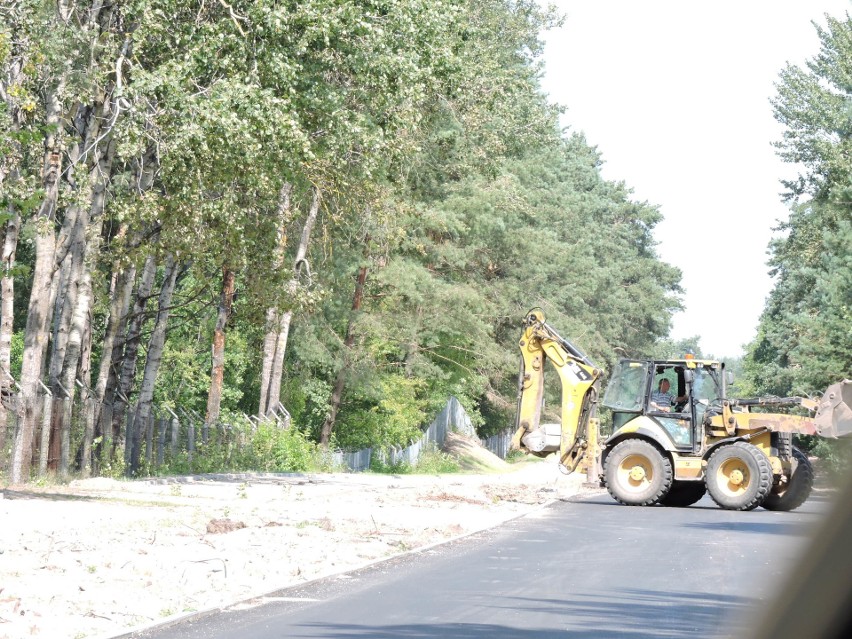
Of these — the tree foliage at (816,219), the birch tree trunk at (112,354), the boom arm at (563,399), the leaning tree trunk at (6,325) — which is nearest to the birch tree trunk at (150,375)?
the birch tree trunk at (112,354)

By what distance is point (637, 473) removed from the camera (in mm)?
26547

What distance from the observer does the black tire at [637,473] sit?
85.7ft

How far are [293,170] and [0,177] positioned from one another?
6364 mm

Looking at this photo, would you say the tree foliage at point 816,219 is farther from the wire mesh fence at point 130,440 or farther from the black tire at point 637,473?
the black tire at point 637,473

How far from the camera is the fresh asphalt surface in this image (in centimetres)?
984

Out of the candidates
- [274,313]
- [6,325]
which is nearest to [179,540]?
[6,325]

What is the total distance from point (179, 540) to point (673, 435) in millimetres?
13442

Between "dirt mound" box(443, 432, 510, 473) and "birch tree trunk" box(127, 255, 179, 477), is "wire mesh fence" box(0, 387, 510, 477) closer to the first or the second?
"birch tree trunk" box(127, 255, 179, 477)

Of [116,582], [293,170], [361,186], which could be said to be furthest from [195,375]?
[116,582]

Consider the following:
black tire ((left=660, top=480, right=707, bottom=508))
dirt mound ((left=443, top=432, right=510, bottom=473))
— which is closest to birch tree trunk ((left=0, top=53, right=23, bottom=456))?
black tire ((left=660, top=480, right=707, bottom=508))

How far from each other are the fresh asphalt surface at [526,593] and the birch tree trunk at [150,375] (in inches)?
573

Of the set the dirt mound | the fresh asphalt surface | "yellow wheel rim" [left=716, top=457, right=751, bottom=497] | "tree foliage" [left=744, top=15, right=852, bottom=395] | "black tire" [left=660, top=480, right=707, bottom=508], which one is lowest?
the fresh asphalt surface

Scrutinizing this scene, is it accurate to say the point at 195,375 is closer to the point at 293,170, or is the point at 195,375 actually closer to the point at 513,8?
the point at 513,8

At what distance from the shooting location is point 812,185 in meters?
66.6
